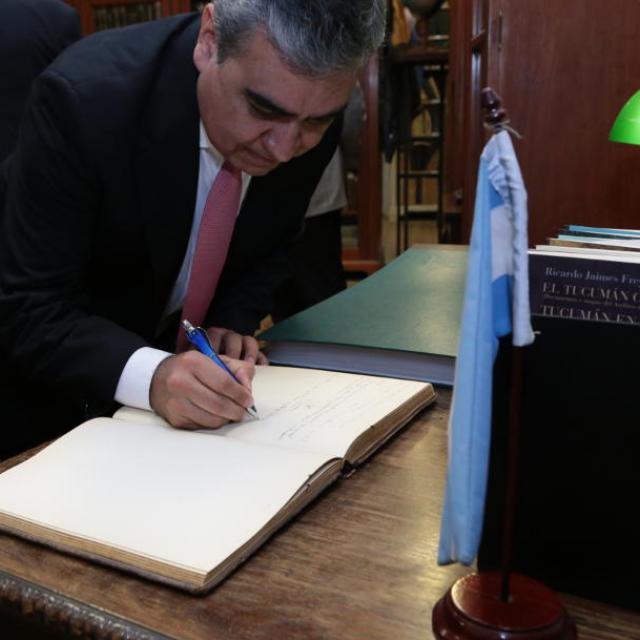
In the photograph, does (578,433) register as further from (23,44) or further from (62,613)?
(23,44)

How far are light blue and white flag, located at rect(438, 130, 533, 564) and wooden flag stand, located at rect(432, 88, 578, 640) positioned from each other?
17 millimetres

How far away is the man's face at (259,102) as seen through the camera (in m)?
1.07

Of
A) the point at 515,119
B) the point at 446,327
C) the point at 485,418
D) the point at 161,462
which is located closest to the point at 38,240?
the point at 161,462

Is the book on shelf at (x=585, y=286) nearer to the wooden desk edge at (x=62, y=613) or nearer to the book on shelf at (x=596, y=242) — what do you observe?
the book on shelf at (x=596, y=242)

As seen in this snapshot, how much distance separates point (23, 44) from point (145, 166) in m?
0.53

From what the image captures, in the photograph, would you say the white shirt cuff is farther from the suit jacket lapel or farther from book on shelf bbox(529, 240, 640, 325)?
book on shelf bbox(529, 240, 640, 325)

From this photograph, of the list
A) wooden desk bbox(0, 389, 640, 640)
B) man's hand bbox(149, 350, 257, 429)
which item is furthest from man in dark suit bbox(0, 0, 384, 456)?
wooden desk bbox(0, 389, 640, 640)

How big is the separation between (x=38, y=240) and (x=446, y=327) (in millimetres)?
628

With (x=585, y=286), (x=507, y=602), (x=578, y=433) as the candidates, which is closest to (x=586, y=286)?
(x=585, y=286)

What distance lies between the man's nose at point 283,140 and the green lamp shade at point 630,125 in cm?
52

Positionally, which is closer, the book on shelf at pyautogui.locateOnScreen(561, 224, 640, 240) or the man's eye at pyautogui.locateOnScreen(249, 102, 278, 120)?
the book on shelf at pyautogui.locateOnScreen(561, 224, 640, 240)

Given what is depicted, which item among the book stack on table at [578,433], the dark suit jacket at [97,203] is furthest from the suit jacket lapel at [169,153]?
the book stack on table at [578,433]

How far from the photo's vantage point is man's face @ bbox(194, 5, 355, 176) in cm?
107

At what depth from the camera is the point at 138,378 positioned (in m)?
1.05
